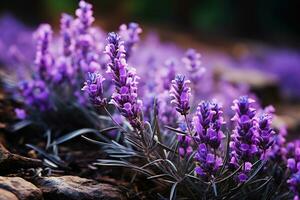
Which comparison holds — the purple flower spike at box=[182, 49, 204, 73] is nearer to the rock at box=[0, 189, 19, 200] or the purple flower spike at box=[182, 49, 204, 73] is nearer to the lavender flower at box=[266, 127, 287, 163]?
the lavender flower at box=[266, 127, 287, 163]

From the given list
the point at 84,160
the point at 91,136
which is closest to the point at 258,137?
the point at 84,160

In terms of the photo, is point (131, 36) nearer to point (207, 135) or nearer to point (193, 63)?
point (193, 63)

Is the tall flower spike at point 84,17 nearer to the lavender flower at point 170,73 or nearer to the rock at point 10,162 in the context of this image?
the lavender flower at point 170,73

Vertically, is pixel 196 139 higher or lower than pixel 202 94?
lower

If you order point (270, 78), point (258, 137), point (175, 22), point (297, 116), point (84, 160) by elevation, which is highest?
point (175, 22)

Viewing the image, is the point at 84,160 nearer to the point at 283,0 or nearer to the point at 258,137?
the point at 258,137

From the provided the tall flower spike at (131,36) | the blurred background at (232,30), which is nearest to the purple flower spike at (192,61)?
the tall flower spike at (131,36)

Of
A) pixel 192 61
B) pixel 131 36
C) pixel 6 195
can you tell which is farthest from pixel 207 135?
pixel 131 36
